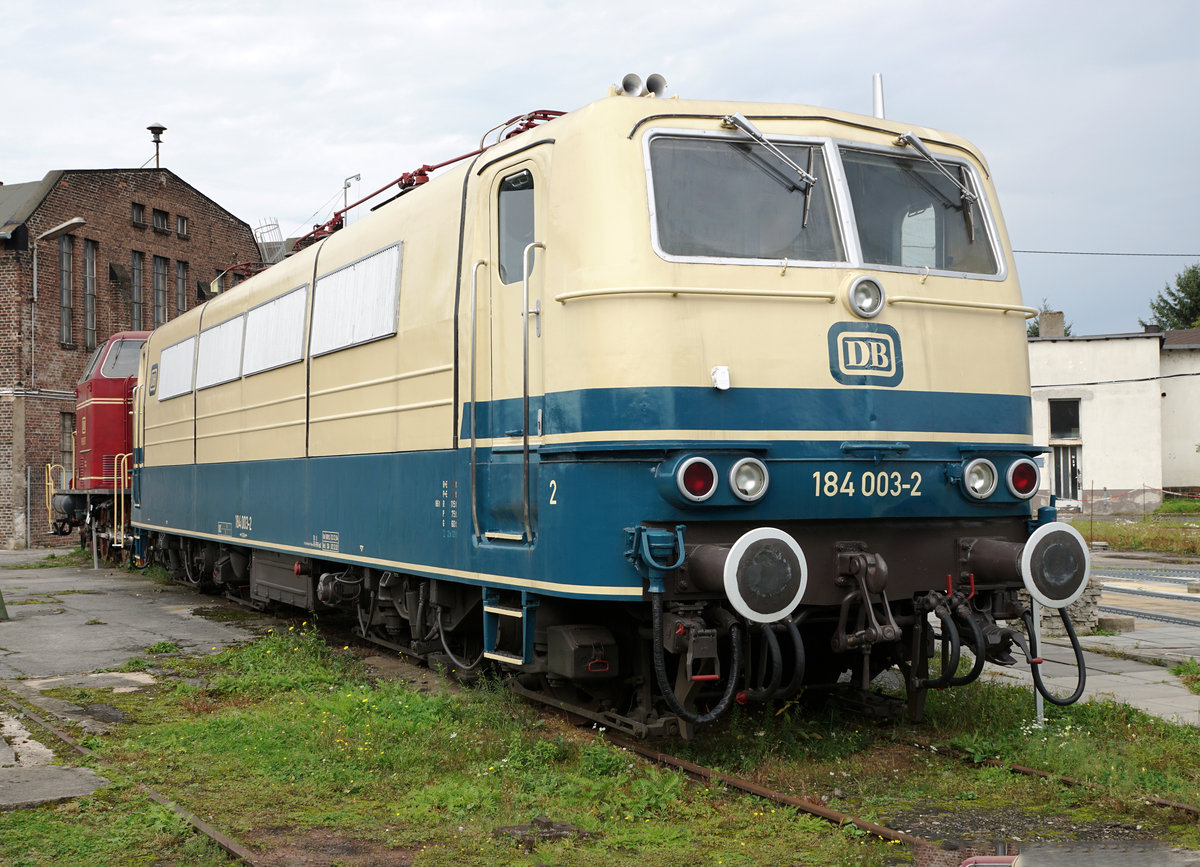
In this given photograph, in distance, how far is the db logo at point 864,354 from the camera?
6219mm

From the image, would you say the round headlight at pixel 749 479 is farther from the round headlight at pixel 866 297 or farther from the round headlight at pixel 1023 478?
the round headlight at pixel 1023 478

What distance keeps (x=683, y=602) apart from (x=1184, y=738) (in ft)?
10.3

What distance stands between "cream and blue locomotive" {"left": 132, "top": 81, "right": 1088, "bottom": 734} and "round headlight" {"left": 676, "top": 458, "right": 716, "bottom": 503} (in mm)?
12

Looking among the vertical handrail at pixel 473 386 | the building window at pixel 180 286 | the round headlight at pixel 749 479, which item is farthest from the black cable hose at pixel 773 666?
the building window at pixel 180 286

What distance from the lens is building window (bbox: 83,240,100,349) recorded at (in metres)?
29.3

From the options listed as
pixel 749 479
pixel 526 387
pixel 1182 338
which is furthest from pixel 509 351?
pixel 1182 338

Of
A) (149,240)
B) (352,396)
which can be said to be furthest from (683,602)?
(149,240)

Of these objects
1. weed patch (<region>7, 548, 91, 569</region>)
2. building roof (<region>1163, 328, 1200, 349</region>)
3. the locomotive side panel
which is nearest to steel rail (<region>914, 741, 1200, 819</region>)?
the locomotive side panel

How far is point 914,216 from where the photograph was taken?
6.80 m

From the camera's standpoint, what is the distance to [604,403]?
6000mm

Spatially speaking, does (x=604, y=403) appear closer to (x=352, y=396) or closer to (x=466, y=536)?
(x=466, y=536)

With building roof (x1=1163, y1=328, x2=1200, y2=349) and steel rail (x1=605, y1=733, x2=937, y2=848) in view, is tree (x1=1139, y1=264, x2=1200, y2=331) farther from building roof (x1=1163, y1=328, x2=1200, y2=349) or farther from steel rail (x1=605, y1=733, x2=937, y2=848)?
steel rail (x1=605, y1=733, x2=937, y2=848)

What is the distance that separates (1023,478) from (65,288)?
89.8 feet

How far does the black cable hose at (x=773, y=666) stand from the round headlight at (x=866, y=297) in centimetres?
178
